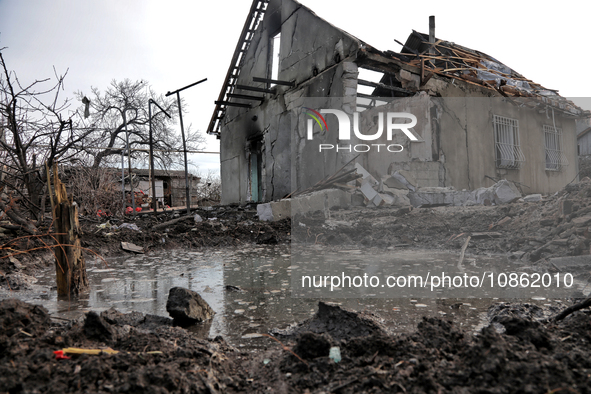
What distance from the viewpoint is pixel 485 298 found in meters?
2.99

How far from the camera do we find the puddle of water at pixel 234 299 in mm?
2537

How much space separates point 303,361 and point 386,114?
8.75m

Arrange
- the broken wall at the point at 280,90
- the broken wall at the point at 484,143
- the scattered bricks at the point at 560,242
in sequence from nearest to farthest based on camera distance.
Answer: the scattered bricks at the point at 560,242
the broken wall at the point at 280,90
the broken wall at the point at 484,143

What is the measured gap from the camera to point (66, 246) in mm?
3414

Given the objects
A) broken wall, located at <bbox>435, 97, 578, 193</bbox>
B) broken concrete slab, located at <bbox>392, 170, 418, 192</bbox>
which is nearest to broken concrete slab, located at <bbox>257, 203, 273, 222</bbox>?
broken concrete slab, located at <bbox>392, 170, 418, 192</bbox>

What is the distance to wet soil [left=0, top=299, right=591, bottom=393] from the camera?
1360 mm

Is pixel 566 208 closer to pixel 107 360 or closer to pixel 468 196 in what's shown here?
pixel 468 196

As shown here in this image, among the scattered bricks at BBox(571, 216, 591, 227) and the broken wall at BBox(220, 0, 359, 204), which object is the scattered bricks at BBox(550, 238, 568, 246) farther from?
the broken wall at BBox(220, 0, 359, 204)

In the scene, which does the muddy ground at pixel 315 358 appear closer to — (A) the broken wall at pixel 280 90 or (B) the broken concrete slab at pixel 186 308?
(B) the broken concrete slab at pixel 186 308

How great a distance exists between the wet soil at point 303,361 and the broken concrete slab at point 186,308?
0.40m

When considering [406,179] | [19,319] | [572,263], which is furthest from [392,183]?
[19,319]

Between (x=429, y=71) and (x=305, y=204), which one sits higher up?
(x=429, y=71)

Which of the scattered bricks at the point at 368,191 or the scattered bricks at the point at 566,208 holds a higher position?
the scattered bricks at the point at 368,191

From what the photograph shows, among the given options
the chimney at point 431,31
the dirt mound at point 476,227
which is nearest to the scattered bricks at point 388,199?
the dirt mound at point 476,227
